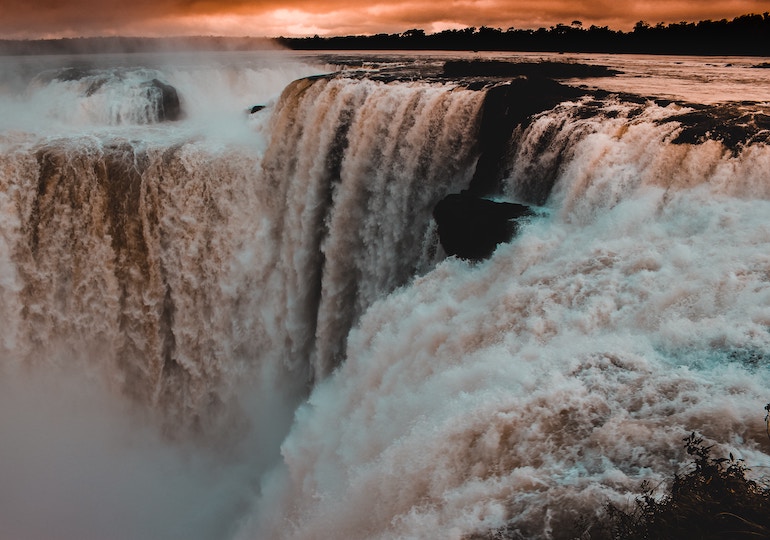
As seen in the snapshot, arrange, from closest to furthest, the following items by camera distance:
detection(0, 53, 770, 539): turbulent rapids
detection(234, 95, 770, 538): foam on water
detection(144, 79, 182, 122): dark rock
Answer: detection(234, 95, 770, 538): foam on water
detection(0, 53, 770, 539): turbulent rapids
detection(144, 79, 182, 122): dark rock

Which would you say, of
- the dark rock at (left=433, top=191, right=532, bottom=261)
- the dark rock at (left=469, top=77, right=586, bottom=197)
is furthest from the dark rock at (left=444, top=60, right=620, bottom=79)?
the dark rock at (left=433, top=191, right=532, bottom=261)

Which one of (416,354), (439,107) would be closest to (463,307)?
(416,354)

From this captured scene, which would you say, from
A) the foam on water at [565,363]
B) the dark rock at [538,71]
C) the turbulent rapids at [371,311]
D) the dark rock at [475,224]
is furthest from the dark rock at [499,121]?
the dark rock at [538,71]

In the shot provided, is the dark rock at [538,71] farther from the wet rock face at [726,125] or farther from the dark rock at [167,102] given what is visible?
the dark rock at [167,102]

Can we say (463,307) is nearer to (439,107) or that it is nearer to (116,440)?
(439,107)

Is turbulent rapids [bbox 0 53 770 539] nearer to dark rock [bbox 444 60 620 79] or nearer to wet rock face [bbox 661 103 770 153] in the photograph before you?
wet rock face [bbox 661 103 770 153]

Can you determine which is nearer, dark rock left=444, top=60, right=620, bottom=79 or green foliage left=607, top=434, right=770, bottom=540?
green foliage left=607, top=434, right=770, bottom=540
